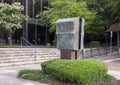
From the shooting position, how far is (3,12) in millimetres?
27828

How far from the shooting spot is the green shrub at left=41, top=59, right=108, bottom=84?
11.3 metres

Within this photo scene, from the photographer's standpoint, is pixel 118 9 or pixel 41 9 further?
pixel 41 9

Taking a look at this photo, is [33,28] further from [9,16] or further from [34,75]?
[34,75]

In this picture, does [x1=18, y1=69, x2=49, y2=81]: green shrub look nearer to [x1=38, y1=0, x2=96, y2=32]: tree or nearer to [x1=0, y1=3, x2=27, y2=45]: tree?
[x1=0, y1=3, x2=27, y2=45]: tree

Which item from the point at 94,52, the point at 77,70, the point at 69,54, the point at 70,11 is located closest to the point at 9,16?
the point at 70,11

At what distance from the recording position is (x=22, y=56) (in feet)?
71.7

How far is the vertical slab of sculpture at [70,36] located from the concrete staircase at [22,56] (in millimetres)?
6539

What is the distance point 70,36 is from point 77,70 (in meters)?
1.90

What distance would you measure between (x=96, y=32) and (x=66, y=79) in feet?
75.8

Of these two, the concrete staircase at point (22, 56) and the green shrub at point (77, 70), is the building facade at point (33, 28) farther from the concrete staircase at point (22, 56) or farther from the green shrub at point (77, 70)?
the green shrub at point (77, 70)

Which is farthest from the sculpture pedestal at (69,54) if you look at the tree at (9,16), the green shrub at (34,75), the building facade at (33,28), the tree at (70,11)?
the building facade at (33,28)

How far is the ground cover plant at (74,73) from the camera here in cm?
1134

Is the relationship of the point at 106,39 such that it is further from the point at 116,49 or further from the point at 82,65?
the point at 82,65

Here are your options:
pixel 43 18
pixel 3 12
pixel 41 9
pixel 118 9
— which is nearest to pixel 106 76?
pixel 3 12
